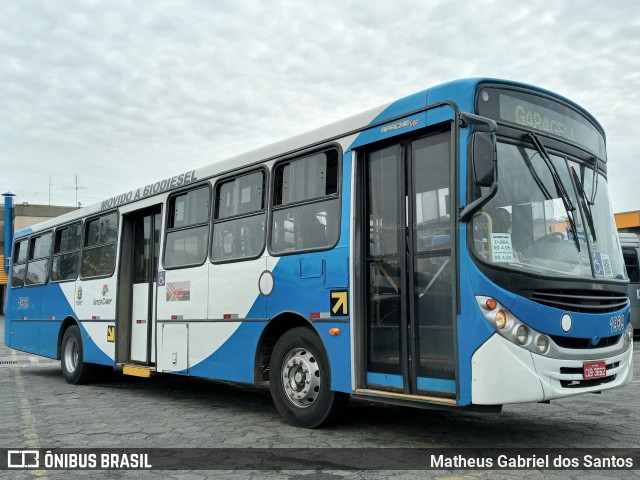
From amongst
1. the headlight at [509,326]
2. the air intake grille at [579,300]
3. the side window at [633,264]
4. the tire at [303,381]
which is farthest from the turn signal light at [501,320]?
the side window at [633,264]

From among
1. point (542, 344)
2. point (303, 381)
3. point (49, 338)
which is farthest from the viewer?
point (49, 338)

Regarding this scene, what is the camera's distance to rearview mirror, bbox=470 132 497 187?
4961 mm

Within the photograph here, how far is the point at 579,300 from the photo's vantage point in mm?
5266

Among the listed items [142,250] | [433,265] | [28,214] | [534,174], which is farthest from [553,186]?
[28,214]

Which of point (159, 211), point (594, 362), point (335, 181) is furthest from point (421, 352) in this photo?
point (159, 211)

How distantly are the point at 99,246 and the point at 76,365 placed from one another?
83.5 inches

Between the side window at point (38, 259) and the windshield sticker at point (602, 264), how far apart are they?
10362 millimetres

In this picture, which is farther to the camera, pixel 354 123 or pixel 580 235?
pixel 354 123

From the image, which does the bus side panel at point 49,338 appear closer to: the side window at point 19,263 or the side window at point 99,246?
the side window at point 99,246

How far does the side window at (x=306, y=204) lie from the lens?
6.44 m

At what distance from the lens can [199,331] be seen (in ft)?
26.7

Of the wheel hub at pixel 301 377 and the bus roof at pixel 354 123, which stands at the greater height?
the bus roof at pixel 354 123

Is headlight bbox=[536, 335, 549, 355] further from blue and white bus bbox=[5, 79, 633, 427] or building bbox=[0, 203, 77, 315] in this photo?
building bbox=[0, 203, 77, 315]

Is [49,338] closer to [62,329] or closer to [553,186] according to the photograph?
[62,329]
